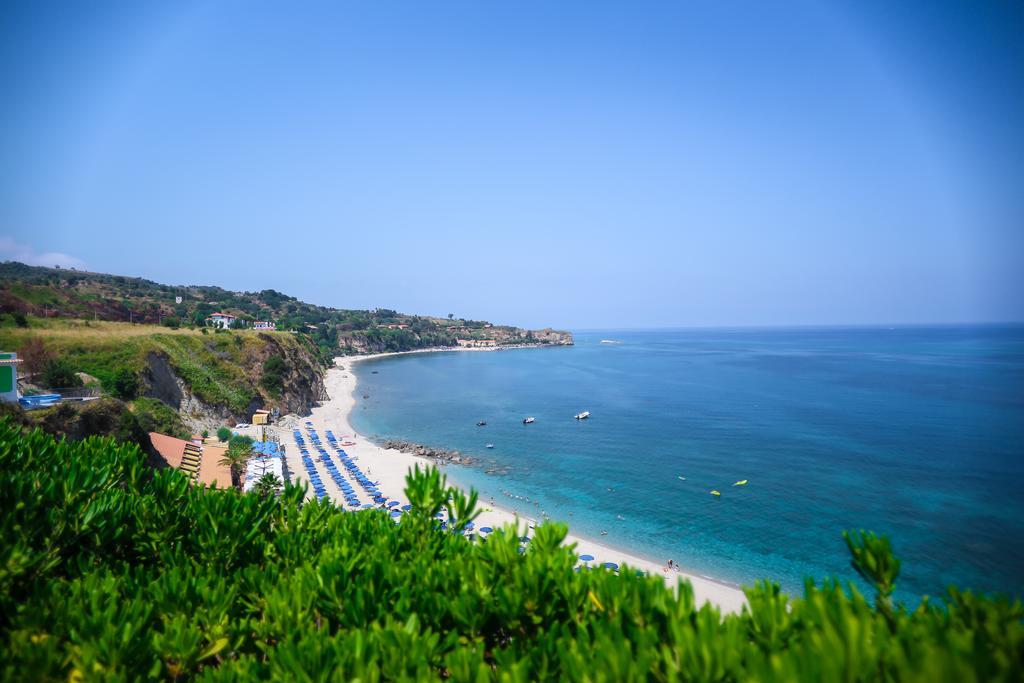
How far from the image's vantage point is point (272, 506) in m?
10.6

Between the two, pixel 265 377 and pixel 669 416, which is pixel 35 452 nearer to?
pixel 265 377

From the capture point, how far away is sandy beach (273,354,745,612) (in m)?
23.9

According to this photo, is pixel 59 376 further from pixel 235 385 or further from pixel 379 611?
pixel 379 611

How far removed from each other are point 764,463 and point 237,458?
152 ft

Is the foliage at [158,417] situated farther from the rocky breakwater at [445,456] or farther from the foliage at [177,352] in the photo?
the rocky breakwater at [445,456]

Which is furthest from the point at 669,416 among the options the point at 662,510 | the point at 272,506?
the point at 272,506

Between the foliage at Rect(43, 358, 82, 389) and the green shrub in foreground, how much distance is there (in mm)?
29088

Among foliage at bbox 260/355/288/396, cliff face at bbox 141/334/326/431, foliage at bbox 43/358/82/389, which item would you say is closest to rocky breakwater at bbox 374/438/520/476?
cliff face at bbox 141/334/326/431

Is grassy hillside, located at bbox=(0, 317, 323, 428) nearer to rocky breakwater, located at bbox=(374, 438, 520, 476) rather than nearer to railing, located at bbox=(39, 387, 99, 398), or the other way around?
railing, located at bbox=(39, 387, 99, 398)

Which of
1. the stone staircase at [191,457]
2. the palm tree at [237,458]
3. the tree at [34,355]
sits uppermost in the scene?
the tree at [34,355]

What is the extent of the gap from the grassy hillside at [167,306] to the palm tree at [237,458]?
83.4ft

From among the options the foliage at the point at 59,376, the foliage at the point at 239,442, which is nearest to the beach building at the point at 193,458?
the foliage at the point at 239,442

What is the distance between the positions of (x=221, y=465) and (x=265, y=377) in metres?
28.4

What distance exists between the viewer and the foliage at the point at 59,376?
30844mm
